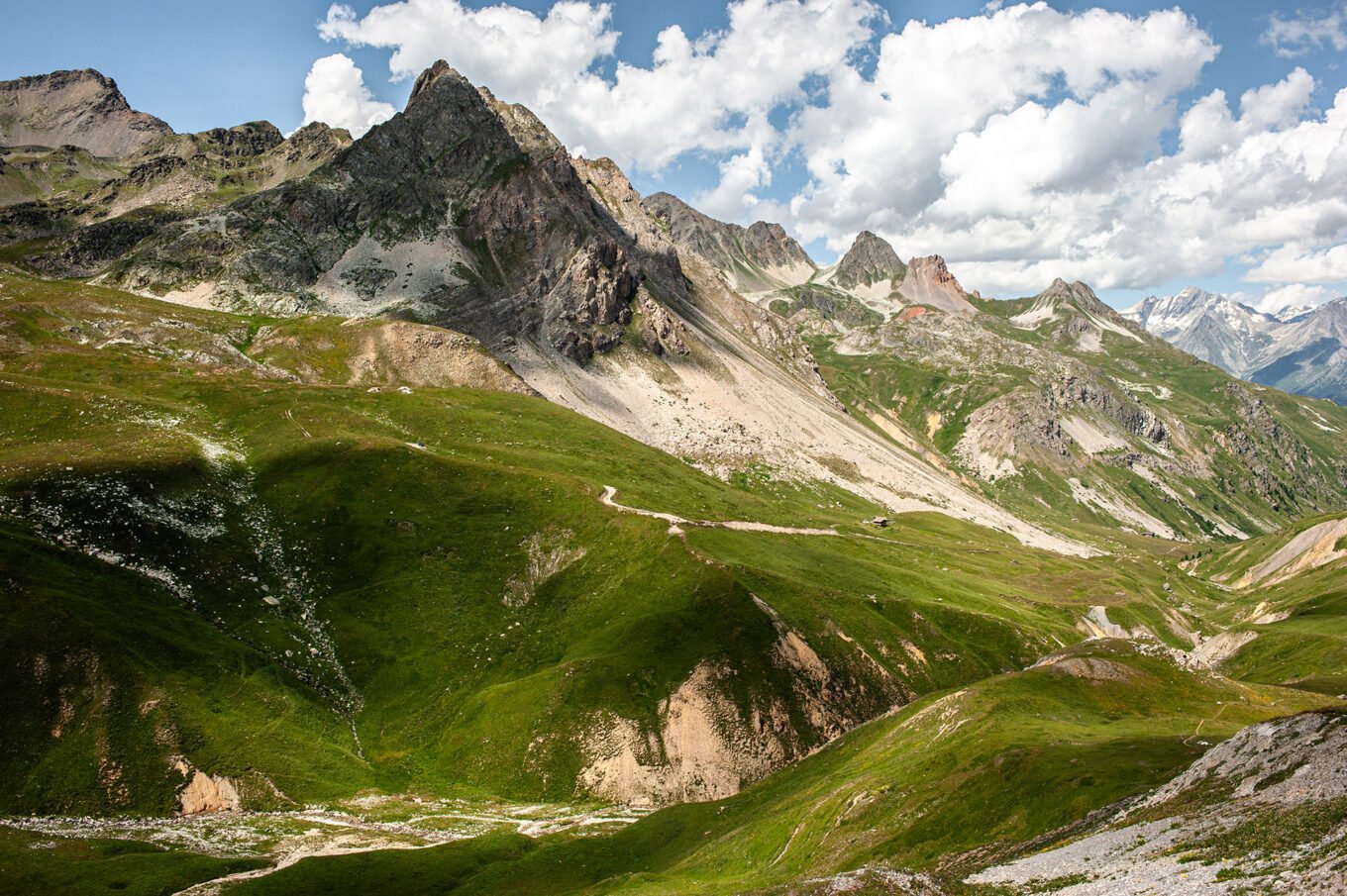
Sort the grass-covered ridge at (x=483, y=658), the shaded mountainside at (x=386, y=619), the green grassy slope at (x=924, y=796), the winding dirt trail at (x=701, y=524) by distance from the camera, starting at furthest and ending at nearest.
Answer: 1. the winding dirt trail at (x=701, y=524)
2. the shaded mountainside at (x=386, y=619)
3. the grass-covered ridge at (x=483, y=658)
4. the green grassy slope at (x=924, y=796)

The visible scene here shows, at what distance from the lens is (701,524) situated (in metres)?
134

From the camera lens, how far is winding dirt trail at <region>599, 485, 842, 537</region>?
420 feet

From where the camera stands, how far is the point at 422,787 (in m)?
80.6

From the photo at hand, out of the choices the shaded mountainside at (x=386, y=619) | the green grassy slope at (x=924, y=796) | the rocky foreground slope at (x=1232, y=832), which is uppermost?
the shaded mountainside at (x=386, y=619)

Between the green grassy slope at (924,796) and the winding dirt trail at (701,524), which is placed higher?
the winding dirt trail at (701,524)

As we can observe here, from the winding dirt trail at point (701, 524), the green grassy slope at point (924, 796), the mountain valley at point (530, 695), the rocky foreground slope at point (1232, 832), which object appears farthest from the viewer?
the winding dirt trail at point (701, 524)

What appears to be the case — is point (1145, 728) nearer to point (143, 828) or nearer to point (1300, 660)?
point (143, 828)

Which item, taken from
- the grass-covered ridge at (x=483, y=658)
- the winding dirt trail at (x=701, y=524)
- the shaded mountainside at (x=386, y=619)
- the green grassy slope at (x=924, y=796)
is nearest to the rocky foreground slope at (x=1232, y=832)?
the green grassy slope at (x=924, y=796)

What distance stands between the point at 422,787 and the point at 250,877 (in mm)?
27444

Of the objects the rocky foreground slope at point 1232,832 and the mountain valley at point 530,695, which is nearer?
the rocky foreground slope at point 1232,832

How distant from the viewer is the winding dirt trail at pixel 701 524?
420 ft

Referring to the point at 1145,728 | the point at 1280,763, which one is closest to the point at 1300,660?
the point at 1145,728

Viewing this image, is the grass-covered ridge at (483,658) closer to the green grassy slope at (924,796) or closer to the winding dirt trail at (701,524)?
the green grassy slope at (924,796)

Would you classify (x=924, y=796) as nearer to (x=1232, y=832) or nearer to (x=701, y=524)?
(x=1232, y=832)
